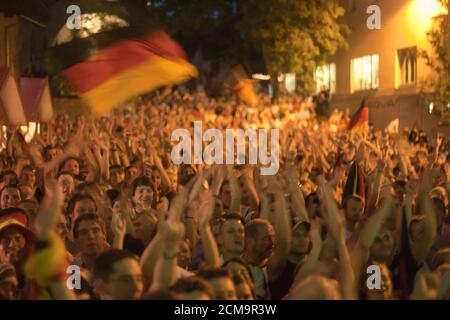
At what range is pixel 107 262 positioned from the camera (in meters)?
4.60

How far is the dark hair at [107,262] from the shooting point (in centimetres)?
455

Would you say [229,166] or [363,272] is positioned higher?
[229,166]

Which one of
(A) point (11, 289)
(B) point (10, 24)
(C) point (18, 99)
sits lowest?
(A) point (11, 289)

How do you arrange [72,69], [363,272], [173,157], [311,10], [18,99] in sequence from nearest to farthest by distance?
[363,272]
[72,69]
[173,157]
[18,99]
[311,10]

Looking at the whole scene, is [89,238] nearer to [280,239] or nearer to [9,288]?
[9,288]

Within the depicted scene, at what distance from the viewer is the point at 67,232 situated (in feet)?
21.9

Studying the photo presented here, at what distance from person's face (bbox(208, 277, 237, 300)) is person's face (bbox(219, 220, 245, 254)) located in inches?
54.5

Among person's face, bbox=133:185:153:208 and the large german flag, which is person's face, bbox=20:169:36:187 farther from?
person's face, bbox=133:185:153:208

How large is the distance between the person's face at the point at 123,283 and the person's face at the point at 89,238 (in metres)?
1.37
